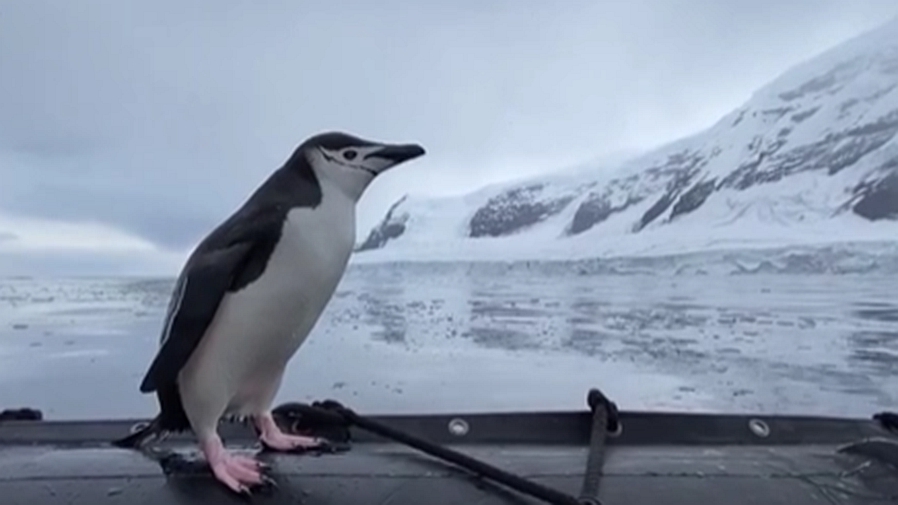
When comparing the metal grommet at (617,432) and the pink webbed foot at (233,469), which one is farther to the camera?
the metal grommet at (617,432)

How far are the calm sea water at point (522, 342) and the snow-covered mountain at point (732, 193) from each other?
0.09 m

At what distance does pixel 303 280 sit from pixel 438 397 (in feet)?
2.49

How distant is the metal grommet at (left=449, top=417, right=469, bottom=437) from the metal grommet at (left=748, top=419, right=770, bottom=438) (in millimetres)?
347

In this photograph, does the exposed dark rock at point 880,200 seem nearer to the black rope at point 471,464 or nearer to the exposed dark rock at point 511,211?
the exposed dark rock at point 511,211

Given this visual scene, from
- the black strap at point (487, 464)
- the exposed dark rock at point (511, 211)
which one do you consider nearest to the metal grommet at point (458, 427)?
the black strap at point (487, 464)

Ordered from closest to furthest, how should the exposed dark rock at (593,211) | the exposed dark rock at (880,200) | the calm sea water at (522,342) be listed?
the calm sea water at (522,342) < the exposed dark rock at (880,200) < the exposed dark rock at (593,211)

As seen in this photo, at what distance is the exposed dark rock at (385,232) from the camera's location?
1977mm

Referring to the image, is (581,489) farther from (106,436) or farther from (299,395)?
(299,395)

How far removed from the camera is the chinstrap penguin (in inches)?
35.8

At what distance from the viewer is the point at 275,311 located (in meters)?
0.93

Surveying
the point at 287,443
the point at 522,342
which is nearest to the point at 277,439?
the point at 287,443

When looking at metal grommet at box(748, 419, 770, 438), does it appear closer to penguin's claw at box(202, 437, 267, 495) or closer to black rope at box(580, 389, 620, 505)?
black rope at box(580, 389, 620, 505)

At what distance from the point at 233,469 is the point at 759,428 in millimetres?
638

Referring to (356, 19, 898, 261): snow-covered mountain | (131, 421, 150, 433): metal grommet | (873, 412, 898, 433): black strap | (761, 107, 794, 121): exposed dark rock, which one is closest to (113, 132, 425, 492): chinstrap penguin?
(131, 421, 150, 433): metal grommet
